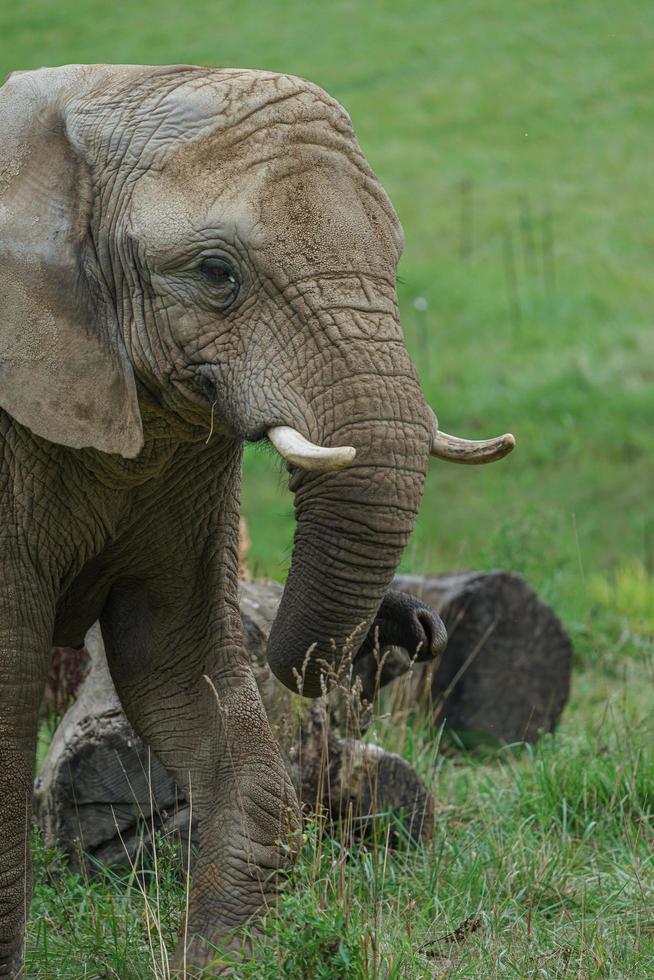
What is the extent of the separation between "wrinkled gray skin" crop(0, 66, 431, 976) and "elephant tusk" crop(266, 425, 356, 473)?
74 mm

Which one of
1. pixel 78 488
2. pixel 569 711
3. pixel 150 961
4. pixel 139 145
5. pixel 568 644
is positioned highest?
pixel 139 145

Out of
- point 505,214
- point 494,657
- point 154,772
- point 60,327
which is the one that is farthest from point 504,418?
point 60,327

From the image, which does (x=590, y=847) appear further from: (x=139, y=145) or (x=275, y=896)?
(x=139, y=145)

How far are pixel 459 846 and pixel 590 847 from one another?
1.69ft

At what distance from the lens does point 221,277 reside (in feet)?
13.7

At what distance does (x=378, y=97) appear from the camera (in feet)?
86.4

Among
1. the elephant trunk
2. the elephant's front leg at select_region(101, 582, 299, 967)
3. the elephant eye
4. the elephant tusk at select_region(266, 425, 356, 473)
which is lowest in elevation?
the elephant's front leg at select_region(101, 582, 299, 967)

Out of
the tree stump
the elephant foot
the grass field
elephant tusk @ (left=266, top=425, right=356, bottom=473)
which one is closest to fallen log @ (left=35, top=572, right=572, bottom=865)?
the grass field

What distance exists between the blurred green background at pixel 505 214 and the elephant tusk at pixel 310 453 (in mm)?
5582

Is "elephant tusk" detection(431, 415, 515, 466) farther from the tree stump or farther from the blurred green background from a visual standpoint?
the blurred green background

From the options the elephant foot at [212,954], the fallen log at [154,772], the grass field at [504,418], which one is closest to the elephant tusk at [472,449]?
the grass field at [504,418]

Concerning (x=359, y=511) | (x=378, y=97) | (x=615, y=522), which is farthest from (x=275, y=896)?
(x=378, y=97)

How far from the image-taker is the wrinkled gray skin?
4.07 metres

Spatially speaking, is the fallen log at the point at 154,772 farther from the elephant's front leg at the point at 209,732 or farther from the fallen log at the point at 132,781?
the elephant's front leg at the point at 209,732
